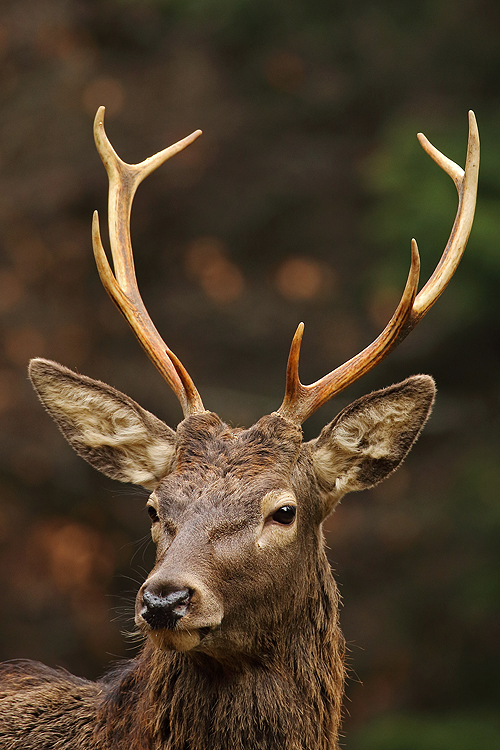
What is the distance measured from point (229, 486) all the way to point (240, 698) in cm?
75

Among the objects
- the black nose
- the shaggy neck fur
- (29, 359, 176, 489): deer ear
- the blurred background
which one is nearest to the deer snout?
the black nose

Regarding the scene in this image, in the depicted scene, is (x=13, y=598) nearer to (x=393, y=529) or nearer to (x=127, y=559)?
(x=127, y=559)

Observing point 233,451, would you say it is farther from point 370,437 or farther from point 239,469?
point 370,437

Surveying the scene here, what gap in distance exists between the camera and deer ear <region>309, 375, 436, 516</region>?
147 inches

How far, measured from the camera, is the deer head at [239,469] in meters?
3.21

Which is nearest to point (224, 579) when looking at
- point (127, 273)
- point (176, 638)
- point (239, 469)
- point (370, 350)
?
point (176, 638)

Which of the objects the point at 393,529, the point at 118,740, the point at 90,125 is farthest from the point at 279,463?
the point at 90,125

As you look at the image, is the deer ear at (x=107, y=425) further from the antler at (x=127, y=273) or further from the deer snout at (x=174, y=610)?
the deer snout at (x=174, y=610)

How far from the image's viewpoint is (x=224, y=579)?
129 inches

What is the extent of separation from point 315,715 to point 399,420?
1137 millimetres

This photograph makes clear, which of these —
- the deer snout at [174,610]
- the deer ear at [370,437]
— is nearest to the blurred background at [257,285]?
the deer ear at [370,437]

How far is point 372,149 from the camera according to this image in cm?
1105

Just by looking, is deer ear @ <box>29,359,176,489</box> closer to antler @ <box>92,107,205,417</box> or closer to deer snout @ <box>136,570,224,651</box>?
antler @ <box>92,107,205,417</box>

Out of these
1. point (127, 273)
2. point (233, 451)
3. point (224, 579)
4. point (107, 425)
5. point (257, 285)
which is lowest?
point (224, 579)
